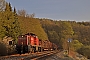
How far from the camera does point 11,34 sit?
53.4 metres

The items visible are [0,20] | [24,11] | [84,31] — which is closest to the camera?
[0,20]

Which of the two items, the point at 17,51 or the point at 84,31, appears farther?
the point at 84,31

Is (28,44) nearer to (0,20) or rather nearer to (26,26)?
(0,20)

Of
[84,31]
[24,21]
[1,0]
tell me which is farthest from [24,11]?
Result: [84,31]

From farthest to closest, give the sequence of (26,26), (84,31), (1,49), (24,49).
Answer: (84,31) → (26,26) → (24,49) → (1,49)

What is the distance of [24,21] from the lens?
231 ft

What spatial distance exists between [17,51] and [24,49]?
1279mm

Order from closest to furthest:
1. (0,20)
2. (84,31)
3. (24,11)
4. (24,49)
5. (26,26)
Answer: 1. (24,49)
2. (0,20)
3. (26,26)
4. (24,11)
5. (84,31)

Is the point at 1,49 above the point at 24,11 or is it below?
below

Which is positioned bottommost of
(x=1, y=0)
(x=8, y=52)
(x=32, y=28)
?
(x=8, y=52)

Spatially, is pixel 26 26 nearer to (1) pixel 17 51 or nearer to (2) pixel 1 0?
(2) pixel 1 0

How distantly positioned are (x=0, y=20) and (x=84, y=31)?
140 m

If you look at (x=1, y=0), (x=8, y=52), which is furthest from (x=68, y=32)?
(x=8, y=52)

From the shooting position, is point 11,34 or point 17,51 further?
point 11,34
